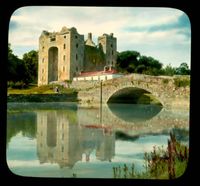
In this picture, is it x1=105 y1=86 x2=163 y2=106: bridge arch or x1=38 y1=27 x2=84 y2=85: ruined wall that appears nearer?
x1=105 y1=86 x2=163 y2=106: bridge arch

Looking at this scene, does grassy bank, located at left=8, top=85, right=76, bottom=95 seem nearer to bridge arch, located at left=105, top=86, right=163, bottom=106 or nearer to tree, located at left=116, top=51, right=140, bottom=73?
bridge arch, located at left=105, top=86, right=163, bottom=106

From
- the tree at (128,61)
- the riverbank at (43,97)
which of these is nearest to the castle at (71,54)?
the tree at (128,61)

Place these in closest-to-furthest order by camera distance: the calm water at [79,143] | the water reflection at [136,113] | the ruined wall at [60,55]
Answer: the calm water at [79,143]
the water reflection at [136,113]
the ruined wall at [60,55]

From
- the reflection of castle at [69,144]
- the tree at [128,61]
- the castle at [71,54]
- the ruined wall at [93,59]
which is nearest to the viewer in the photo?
the reflection of castle at [69,144]

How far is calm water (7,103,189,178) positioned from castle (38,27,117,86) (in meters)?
3.32

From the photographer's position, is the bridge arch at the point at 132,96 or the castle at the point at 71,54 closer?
the bridge arch at the point at 132,96

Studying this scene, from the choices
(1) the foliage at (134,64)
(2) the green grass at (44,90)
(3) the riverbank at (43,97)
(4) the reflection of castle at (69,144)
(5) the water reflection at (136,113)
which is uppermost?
(1) the foliage at (134,64)

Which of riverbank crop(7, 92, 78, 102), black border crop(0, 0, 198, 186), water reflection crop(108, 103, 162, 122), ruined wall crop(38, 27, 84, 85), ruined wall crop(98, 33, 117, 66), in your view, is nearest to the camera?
black border crop(0, 0, 198, 186)

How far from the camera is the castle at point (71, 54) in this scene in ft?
Result: 45.7

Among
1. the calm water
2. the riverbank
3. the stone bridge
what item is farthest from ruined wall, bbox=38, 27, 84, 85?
the calm water

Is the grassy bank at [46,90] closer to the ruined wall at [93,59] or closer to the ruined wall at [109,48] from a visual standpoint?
the ruined wall at [109,48]

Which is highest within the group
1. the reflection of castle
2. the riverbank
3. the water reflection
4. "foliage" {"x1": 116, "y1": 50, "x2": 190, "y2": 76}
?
"foliage" {"x1": 116, "y1": 50, "x2": 190, "y2": 76}

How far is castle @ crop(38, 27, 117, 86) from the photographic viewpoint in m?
13.9
